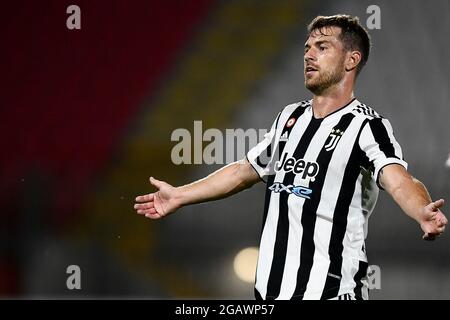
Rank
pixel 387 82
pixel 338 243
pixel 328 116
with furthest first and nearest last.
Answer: pixel 387 82 < pixel 328 116 < pixel 338 243

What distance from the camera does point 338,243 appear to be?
2.40 m

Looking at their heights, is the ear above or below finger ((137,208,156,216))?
above

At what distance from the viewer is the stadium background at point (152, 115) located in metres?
3.74

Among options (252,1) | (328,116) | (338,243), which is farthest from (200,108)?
(338,243)

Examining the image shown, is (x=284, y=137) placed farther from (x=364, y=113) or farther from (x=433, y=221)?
(x=433, y=221)

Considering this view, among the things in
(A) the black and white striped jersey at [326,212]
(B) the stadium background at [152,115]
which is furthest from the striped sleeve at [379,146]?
(B) the stadium background at [152,115]

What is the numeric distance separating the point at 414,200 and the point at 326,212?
0.93ft

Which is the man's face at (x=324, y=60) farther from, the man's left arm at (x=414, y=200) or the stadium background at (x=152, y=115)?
the stadium background at (x=152, y=115)

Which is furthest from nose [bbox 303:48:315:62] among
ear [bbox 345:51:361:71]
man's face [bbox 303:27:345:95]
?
ear [bbox 345:51:361:71]

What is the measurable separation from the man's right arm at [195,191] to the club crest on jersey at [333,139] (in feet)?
1.04

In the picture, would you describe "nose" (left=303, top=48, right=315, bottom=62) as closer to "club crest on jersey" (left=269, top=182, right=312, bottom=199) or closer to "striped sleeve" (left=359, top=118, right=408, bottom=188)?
"striped sleeve" (left=359, top=118, right=408, bottom=188)

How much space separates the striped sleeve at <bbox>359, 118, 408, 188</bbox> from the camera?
2348 millimetres

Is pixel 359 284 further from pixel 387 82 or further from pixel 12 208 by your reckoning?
pixel 12 208

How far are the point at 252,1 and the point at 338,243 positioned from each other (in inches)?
Result: 68.5
